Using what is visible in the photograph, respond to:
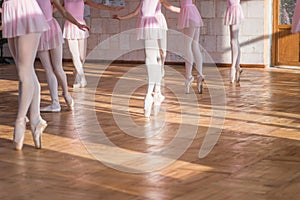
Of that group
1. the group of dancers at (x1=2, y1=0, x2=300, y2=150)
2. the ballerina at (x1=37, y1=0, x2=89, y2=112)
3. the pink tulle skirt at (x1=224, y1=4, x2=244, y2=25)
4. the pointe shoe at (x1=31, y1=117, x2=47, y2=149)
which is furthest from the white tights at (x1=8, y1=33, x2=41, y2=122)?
the pink tulle skirt at (x1=224, y1=4, x2=244, y2=25)

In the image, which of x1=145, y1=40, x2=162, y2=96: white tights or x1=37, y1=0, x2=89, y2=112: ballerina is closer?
x1=37, y1=0, x2=89, y2=112: ballerina

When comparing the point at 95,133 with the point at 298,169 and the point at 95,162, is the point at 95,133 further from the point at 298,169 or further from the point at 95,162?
the point at 298,169

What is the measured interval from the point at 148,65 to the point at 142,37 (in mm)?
305

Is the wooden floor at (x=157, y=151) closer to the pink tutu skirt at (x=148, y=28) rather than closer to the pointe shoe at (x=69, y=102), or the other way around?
the pointe shoe at (x=69, y=102)

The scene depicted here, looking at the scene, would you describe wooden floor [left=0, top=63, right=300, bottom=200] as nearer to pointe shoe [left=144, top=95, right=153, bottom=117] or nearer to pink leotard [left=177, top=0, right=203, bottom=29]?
pointe shoe [left=144, top=95, right=153, bottom=117]

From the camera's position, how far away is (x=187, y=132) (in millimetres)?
6988

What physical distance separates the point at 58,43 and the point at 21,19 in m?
1.81

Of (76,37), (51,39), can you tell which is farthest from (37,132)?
(76,37)

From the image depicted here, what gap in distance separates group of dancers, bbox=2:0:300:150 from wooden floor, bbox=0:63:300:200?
0.79ft

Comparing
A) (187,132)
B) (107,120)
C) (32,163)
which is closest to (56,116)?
(107,120)

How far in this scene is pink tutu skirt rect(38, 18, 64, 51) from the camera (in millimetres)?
7680

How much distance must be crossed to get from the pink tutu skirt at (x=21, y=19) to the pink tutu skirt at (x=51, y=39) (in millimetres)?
1552

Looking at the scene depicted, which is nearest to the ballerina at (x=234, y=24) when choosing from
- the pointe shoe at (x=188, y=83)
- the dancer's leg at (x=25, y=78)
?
the pointe shoe at (x=188, y=83)

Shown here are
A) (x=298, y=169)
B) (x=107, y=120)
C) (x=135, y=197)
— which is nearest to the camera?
(x=135, y=197)
